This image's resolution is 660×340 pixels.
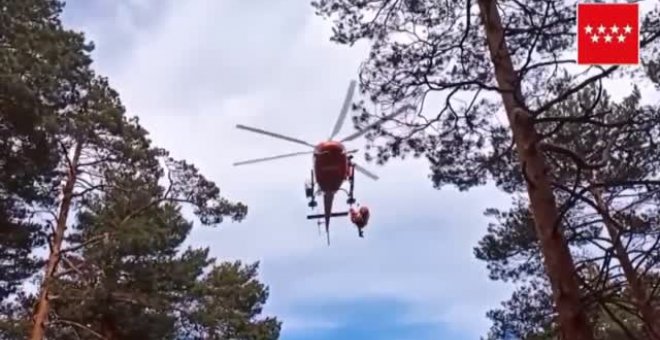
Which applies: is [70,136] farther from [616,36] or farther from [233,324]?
[616,36]

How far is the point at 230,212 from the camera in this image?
48.6 feet

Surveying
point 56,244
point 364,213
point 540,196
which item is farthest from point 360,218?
point 56,244

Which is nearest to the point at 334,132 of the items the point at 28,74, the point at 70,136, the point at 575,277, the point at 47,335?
the point at 575,277

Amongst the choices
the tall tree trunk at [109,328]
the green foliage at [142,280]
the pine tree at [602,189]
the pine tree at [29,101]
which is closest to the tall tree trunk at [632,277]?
the pine tree at [602,189]

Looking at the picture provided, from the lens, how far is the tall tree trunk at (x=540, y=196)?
4418mm

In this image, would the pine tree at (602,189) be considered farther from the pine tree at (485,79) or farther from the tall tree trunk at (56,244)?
the tall tree trunk at (56,244)

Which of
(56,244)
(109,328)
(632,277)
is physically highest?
Answer: (56,244)

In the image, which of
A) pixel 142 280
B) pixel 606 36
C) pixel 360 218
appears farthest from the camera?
pixel 142 280

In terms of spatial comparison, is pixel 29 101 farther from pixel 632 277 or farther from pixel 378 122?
pixel 632 277

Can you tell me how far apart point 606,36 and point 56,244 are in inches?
466

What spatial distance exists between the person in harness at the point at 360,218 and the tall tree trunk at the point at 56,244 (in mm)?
8654

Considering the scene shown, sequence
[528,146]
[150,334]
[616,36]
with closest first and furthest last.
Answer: [616,36]
[528,146]
[150,334]

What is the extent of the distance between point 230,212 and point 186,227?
2690 millimetres

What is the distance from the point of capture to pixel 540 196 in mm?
4820
